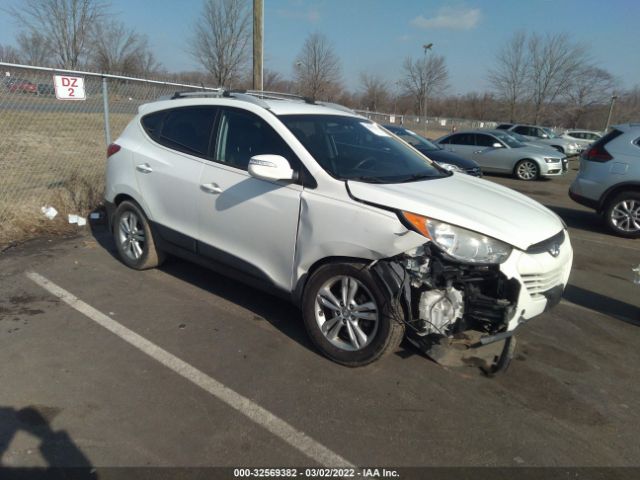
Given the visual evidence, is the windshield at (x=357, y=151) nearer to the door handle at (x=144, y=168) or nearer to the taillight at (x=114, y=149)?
the door handle at (x=144, y=168)

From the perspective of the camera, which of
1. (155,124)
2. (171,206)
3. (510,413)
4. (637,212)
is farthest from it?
(637,212)

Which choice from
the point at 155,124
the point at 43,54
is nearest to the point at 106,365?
the point at 155,124

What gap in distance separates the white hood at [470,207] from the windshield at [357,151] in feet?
0.75

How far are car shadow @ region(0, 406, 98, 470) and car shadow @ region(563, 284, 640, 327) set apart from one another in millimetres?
4566

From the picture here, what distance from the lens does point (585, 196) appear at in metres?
8.06

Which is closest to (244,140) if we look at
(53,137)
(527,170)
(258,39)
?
(258,39)

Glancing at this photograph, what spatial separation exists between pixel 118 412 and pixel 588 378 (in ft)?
10.6

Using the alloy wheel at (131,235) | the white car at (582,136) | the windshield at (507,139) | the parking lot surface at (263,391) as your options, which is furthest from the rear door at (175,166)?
the white car at (582,136)

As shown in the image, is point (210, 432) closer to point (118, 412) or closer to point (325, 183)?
point (118, 412)

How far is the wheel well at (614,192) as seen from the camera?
7633 mm

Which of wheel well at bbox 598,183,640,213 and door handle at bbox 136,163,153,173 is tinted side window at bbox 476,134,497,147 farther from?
door handle at bbox 136,163,153,173

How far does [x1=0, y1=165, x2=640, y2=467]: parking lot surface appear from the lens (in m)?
2.54

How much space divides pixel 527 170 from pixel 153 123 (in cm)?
1338

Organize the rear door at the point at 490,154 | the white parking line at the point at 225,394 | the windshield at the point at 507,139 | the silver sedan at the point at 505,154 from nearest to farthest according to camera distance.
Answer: the white parking line at the point at 225,394 → the silver sedan at the point at 505,154 → the rear door at the point at 490,154 → the windshield at the point at 507,139
